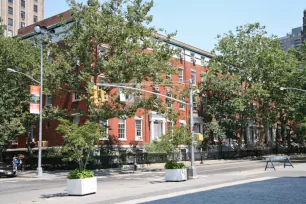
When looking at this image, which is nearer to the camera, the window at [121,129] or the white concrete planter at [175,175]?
the white concrete planter at [175,175]

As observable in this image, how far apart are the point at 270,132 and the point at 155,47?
4784cm

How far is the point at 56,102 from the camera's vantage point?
43.8 m

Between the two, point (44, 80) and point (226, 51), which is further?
point (226, 51)

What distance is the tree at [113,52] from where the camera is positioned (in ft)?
107

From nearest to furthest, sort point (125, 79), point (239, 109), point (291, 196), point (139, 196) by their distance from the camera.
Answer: point (291, 196) < point (139, 196) < point (125, 79) < point (239, 109)

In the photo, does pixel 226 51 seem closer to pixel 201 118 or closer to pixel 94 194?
pixel 201 118

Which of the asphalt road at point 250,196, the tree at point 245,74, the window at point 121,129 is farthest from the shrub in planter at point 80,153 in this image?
the tree at point 245,74

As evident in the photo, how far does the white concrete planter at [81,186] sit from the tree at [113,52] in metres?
16.0

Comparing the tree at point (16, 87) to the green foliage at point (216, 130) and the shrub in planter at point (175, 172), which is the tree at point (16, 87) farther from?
the green foliage at point (216, 130)

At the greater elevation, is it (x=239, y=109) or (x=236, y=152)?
(x=239, y=109)

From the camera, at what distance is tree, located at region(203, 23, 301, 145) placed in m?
51.9

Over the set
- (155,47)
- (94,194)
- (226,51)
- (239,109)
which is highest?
(226,51)

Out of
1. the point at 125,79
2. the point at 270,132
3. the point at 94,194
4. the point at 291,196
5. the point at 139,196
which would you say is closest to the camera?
the point at 291,196

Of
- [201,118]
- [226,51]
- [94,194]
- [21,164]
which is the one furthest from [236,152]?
[94,194]
